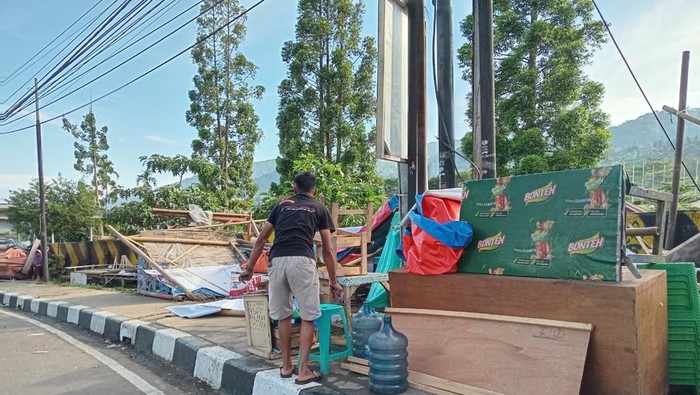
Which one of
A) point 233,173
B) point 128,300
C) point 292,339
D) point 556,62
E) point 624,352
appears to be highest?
point 556,62

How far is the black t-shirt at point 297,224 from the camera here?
3553 mm

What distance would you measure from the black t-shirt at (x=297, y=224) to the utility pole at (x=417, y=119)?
1781mm

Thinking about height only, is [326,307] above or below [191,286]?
above

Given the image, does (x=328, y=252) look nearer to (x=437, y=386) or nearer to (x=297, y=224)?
(x=297, y=224)

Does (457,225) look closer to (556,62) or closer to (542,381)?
(542,381)

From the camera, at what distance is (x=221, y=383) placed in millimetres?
3979

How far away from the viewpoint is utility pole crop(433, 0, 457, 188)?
541 centimetres

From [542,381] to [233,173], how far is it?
19611 millimetres

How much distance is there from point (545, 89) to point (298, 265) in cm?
1313

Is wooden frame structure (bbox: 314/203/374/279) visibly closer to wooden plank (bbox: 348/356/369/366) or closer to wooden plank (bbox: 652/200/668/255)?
wooden plank (bbox: 348/356/369/366)

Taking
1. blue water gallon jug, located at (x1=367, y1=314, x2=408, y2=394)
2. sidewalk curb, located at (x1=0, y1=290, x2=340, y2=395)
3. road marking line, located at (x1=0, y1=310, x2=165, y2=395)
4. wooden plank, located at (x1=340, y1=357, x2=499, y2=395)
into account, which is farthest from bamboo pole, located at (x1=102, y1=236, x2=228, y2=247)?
blue water gallon jug, located at (x1=367, y1=314, x2=408, y2=394)

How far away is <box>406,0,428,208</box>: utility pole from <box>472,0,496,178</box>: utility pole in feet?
2.17

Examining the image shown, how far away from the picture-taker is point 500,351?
297 centimetres

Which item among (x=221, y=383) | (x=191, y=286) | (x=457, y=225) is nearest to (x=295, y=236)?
(x=457, y=225)
